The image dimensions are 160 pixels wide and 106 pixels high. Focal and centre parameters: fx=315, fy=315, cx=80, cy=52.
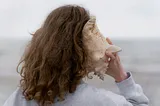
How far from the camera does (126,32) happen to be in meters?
1.72

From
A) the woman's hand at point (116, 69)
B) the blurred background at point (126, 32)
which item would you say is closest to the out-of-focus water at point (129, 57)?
the blurred background at point (126, 32)

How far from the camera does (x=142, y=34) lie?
5.73ft

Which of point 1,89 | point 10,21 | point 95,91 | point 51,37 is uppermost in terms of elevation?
point 51,37

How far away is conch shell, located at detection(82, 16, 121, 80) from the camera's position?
0.84 meters

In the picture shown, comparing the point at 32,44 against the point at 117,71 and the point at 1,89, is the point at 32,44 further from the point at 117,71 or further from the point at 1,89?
the point at 1,89

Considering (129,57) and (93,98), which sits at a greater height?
(93,98)

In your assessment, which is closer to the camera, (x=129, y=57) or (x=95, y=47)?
(x=95, y=47)

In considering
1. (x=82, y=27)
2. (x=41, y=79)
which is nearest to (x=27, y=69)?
(x=41, y=79)

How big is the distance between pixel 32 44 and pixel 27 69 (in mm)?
72

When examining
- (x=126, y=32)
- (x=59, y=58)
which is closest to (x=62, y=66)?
(x=59, y=58)

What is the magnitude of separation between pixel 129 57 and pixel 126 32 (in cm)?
14

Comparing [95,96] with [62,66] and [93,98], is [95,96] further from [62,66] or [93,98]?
[62,66]

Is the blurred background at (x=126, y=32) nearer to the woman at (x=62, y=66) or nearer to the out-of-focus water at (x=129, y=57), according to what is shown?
the out-of-focus water at (x=129, y=57)

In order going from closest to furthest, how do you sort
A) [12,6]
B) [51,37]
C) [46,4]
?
[51,37] → [46,4] → [12,6]
